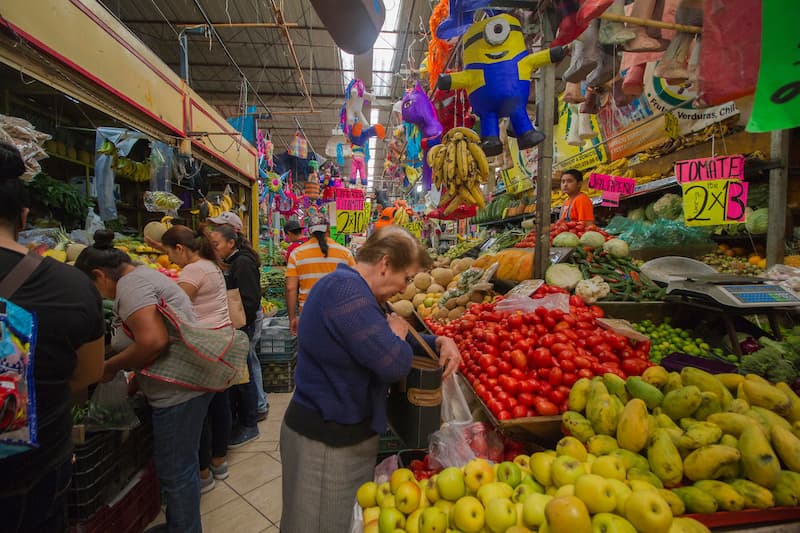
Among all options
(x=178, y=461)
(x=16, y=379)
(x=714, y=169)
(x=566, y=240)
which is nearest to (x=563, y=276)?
(x=566, y=240)

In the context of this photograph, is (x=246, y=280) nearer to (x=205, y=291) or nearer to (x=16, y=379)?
(x=205, y=291)

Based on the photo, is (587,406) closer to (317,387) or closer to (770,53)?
(317,387)

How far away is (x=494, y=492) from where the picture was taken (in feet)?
4.06

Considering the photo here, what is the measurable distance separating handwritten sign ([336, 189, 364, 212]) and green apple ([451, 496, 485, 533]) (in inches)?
225

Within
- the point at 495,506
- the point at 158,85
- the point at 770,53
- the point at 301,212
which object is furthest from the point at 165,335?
the point at 301,212

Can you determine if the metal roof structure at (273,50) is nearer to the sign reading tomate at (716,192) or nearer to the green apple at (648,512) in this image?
the sign reading tomate at (716,192)

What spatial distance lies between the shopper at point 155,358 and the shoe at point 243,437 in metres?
1.53

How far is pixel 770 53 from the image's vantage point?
1362 millimetres

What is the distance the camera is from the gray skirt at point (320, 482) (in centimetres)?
154

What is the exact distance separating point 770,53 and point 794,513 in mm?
1530

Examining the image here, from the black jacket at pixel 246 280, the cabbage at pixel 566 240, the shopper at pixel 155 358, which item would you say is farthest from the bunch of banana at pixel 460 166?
the shopper at pixel 155 358

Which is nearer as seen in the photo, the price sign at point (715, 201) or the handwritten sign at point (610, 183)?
the price sign at point (715, 201)

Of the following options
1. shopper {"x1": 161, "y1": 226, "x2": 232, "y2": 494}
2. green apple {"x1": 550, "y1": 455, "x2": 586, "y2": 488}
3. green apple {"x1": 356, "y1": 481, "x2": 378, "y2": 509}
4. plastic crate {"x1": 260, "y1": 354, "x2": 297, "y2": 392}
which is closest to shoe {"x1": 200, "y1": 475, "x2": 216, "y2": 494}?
shopper {"x1": 161, "y1": 226, "x2": 232, "y2": 494}

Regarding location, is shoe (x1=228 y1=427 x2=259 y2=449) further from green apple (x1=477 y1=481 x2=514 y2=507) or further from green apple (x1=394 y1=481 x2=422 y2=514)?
green apple (x1=477 y1=481 x2=514 y2=507)
